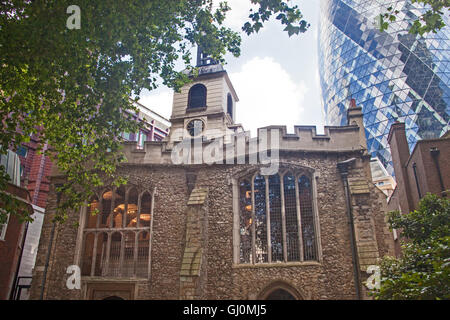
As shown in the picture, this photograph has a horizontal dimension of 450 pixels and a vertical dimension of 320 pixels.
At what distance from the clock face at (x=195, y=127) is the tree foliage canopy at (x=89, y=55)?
8.07 metres

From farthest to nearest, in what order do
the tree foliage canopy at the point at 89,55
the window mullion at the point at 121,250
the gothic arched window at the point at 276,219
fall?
the window mullion at the point at 121,250 < the gothic arched window at the point at 276,219 < the tree foliage canopy at the point at 89,55

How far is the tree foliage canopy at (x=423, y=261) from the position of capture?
4.75m

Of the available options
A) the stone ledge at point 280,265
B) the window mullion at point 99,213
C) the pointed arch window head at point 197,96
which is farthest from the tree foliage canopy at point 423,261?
the pointed arch window head at point 197,96

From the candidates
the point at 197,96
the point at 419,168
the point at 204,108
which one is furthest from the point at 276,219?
Result: the point at 197,96

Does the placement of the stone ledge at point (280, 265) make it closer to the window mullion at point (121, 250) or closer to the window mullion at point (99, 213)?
the window mullion at point (121, 250)

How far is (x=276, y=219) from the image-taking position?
505 inches

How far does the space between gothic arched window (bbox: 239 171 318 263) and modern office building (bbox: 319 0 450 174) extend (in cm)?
4766

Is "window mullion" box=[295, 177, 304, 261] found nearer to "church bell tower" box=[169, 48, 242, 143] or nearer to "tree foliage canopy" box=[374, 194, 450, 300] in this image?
"tree foliage canopy" box=[374, 194, 450, 300]

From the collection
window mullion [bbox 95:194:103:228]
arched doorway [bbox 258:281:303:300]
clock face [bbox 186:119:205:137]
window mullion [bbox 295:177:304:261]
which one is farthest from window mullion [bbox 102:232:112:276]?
clock face [bbox 186:119:205:137]

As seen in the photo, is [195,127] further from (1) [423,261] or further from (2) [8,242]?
(1) [423,261]

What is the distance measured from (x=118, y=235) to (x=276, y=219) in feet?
21.2

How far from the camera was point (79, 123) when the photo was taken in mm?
11008
